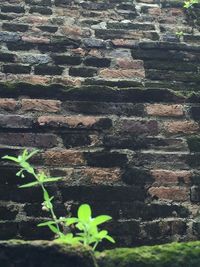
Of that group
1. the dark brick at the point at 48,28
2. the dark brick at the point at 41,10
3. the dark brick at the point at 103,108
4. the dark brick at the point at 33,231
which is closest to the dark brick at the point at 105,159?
the dark brick at the point at 103,108

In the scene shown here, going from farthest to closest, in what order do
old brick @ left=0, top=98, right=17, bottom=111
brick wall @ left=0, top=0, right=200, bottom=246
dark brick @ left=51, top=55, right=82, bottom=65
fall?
dark brick @ left=51, top=55, right=82, bottom=65 < old brick @ left=0, top=98, right=17, bottom=111 < brick wall @ left=0, top=0, right=200, bottom=246

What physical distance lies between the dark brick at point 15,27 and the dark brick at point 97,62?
0.47 m

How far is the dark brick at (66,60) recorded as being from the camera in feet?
8.01

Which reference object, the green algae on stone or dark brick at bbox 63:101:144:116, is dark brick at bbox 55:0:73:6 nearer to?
dark brick at bbox 63:101:144:116

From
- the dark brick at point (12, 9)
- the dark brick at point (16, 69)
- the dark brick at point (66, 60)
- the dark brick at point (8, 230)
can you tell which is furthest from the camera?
the dark brick at point (12, 9)

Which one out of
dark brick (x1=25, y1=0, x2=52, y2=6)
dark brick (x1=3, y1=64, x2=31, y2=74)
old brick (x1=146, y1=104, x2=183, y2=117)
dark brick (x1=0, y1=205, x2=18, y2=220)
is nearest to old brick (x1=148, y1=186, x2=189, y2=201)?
old brick (x1=146, y1=104, x2=183, y2=117)

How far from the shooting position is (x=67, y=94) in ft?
7.34

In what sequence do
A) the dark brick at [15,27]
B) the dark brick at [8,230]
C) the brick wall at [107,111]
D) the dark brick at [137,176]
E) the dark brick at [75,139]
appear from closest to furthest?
the dark brick at [8,230] → the brick wall at [107,111] → the dark brick at [137,176] → the dark brick at [75,139] → the dark brick at [15,27]

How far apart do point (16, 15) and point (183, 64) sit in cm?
113

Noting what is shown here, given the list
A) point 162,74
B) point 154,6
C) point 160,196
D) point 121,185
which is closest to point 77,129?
point 121,185

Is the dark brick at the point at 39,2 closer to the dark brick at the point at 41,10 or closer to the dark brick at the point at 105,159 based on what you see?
the dark brick at the point at 41,10

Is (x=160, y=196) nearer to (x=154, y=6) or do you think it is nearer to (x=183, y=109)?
(x=183, y=109)

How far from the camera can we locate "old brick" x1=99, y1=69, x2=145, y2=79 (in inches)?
94.7

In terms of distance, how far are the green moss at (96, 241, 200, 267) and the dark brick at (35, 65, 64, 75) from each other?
4.83 ft
